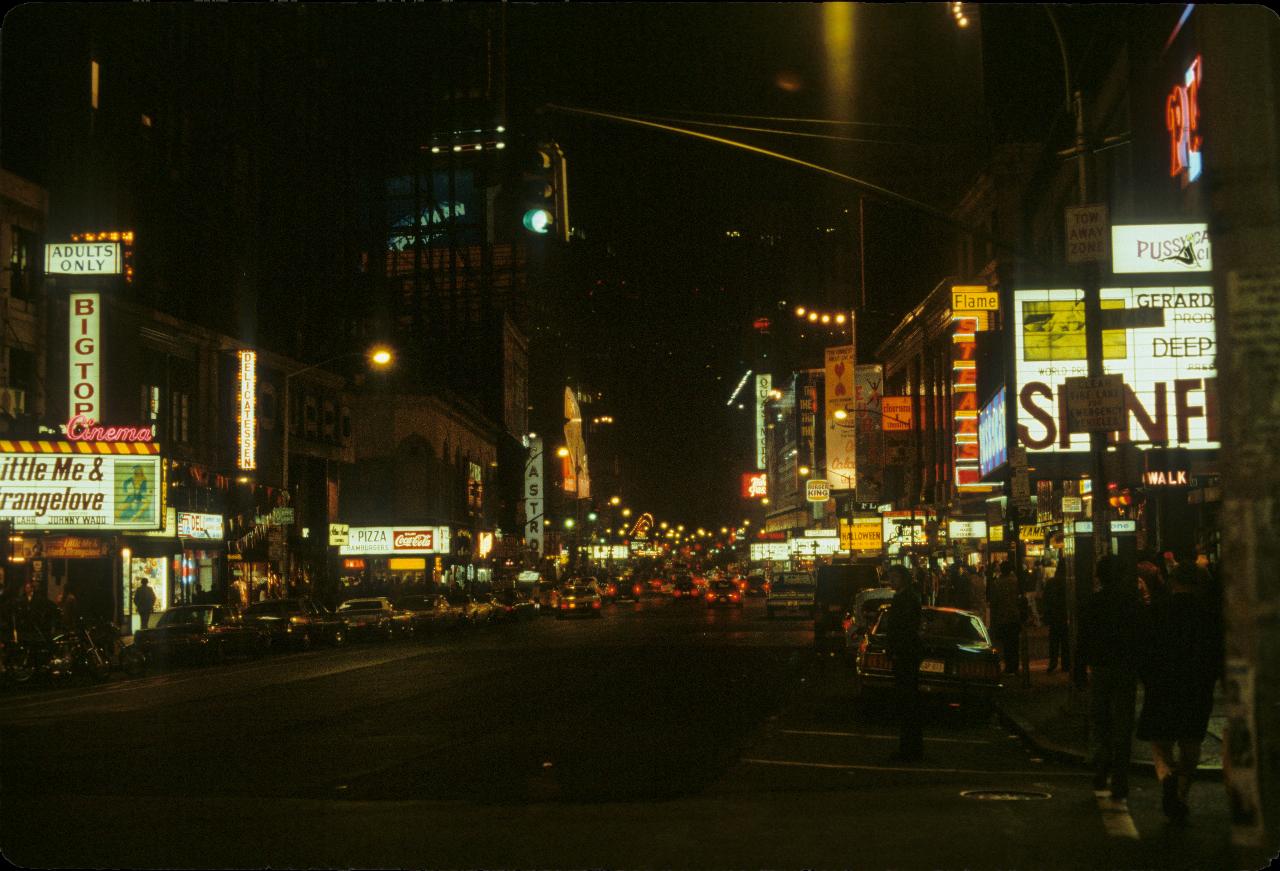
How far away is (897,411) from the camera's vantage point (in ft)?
232

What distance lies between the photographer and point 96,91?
4381 cm

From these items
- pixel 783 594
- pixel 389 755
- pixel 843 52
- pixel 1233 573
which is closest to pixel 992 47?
pixel 843 52

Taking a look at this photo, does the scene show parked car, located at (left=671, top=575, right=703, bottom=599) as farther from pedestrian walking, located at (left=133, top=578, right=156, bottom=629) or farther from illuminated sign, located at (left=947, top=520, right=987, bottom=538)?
pedestrian walking, located at (left=133, top=578, right=156, bottom=629)

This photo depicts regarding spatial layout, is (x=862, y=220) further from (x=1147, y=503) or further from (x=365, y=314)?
(x=1147, y=503)

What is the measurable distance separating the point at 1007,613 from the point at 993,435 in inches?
280

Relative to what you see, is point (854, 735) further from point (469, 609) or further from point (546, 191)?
point (469, 609)

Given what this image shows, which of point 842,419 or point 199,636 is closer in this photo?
point 199,636

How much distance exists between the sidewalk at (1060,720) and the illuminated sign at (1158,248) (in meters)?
6.84

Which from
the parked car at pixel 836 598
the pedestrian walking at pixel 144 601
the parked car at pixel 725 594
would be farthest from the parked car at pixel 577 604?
the parked car at pixel 836 598

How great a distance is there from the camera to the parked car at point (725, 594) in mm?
77812

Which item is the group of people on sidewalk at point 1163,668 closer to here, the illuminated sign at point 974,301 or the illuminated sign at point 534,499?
the illuminated sign at point 974,301

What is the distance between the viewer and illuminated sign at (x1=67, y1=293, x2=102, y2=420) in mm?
39688

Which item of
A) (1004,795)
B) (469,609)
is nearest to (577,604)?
(469,609)

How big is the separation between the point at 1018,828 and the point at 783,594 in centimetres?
4772
